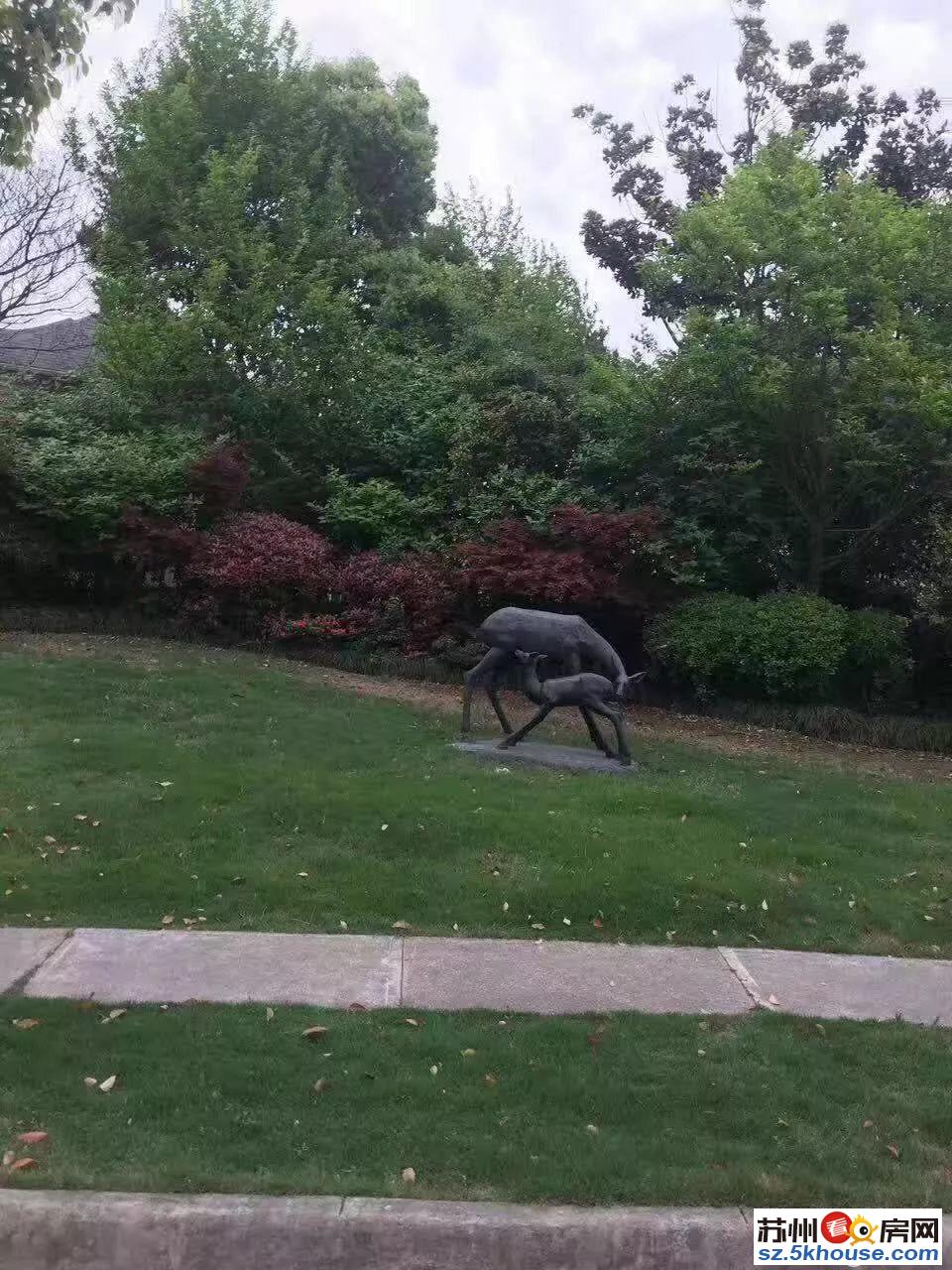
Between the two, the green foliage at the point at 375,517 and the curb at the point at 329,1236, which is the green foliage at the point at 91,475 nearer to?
the green foliage at the point at 375,517

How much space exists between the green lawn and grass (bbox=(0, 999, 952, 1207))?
1.54 meters

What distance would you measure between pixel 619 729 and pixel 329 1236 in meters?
7.09

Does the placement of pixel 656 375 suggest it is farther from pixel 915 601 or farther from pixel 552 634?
pixel 552 634

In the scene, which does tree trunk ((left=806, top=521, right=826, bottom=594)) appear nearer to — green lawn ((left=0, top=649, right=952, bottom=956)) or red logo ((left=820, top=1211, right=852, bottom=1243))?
green lawn ((left=0, top=649, right=952, bottom=956))

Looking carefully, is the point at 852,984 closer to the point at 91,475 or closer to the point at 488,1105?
the point at 488,1105

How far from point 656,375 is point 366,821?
10.1 metres

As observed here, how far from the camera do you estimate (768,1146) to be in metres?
4.28

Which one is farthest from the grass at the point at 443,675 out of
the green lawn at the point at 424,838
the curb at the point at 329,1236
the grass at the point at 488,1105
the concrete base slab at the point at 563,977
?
the curb at the point at 329,1236

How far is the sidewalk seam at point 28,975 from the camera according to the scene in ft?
17.7

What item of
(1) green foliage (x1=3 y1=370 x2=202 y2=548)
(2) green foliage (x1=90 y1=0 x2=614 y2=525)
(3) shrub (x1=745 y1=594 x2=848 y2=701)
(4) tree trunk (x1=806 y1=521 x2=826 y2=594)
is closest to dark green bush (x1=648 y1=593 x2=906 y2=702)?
(3) shrub (x1=745 y1=594 x2=848 y2=701)

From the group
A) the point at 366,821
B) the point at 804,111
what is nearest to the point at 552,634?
the point at 366,821

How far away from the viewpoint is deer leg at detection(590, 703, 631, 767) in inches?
405

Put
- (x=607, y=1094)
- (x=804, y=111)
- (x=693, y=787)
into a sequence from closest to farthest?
(x=607, y=1094) → (x=693, y=787) → (x=804, y=111)

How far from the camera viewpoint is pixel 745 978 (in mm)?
6152
